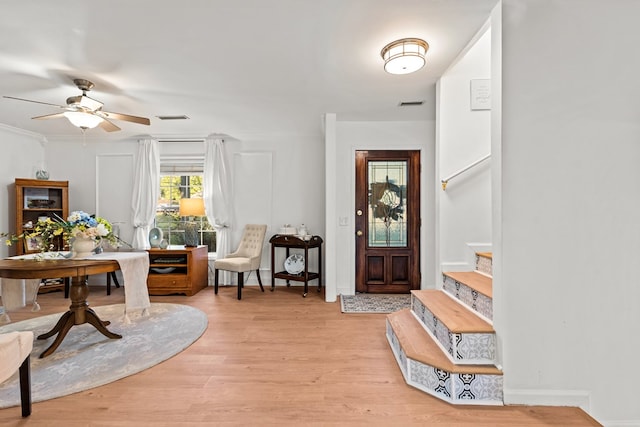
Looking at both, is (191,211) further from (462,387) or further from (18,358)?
(462,387)

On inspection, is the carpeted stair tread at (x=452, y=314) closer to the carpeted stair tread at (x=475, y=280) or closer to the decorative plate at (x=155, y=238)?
the carpeted stair tread at (x=475, y=280)

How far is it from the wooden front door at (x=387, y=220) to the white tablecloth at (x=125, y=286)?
8.97ft

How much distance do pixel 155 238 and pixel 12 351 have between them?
126 inches

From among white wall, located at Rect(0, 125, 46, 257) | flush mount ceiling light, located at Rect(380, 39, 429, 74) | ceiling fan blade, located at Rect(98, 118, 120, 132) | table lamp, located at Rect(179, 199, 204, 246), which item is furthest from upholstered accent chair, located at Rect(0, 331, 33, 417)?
white wall, located at Rect(0, 125, 46, 257)

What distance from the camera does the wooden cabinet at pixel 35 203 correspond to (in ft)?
14.8

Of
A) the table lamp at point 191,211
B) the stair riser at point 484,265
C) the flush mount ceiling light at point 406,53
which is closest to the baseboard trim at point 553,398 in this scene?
the stair riser at point 484,265

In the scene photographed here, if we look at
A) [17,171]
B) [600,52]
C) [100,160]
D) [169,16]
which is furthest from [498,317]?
[17,171]

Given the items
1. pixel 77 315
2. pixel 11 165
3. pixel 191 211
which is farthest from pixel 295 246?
pixel 11 165

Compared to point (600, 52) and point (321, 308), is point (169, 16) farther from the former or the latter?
point (321, 308)

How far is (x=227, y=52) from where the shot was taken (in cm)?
253

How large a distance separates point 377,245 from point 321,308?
1270 mm

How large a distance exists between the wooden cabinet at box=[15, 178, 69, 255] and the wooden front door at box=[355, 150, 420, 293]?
4.44 metres

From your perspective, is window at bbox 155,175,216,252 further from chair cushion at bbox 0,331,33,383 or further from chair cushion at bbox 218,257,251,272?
chair cushion at bbox 0,331,33,383

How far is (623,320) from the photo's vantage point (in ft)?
6.38
